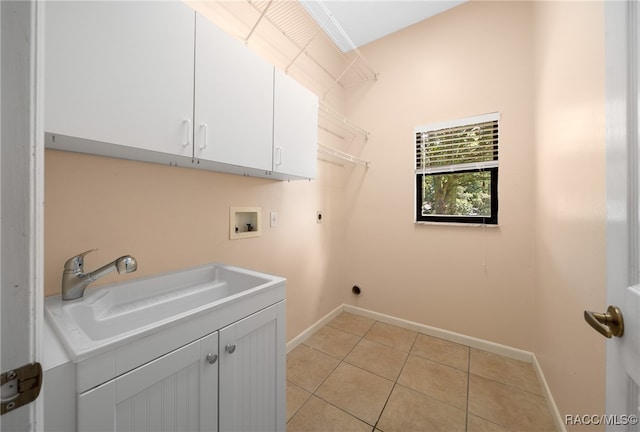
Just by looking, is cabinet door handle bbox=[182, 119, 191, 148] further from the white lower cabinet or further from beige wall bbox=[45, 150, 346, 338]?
the white lower cabinet

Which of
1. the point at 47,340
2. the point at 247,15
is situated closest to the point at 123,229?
the point at 47,340

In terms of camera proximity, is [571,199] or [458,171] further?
[458,171]

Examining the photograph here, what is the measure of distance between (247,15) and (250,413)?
7.64 ft

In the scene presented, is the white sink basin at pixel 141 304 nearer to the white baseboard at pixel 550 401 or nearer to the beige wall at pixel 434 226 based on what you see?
the beige wall at pixel 434 226

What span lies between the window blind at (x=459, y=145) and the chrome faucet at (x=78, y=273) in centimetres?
228

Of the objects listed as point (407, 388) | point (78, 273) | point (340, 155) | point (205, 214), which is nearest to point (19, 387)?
point (78, 273)

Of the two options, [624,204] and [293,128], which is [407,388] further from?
[293,128]

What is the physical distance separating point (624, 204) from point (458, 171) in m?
1.78

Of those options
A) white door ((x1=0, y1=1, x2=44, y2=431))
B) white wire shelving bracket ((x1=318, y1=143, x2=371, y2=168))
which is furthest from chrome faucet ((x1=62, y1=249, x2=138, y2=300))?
white wire shelving bracket ((x1=318, y1=143, x2=371, y2=168))

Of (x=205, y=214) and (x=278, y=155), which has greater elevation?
(x=278, y=155)

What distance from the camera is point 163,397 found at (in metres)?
0.74

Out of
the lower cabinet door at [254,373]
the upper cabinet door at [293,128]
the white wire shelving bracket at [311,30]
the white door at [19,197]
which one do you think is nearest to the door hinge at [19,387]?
the white door at [19,197]

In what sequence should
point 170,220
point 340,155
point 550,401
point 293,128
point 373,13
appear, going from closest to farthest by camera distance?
point 170,220 < point 550,401 < point 293,128 < point 373,13 < point 340,155

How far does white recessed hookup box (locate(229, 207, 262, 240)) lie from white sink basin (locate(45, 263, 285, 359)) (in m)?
0.27
